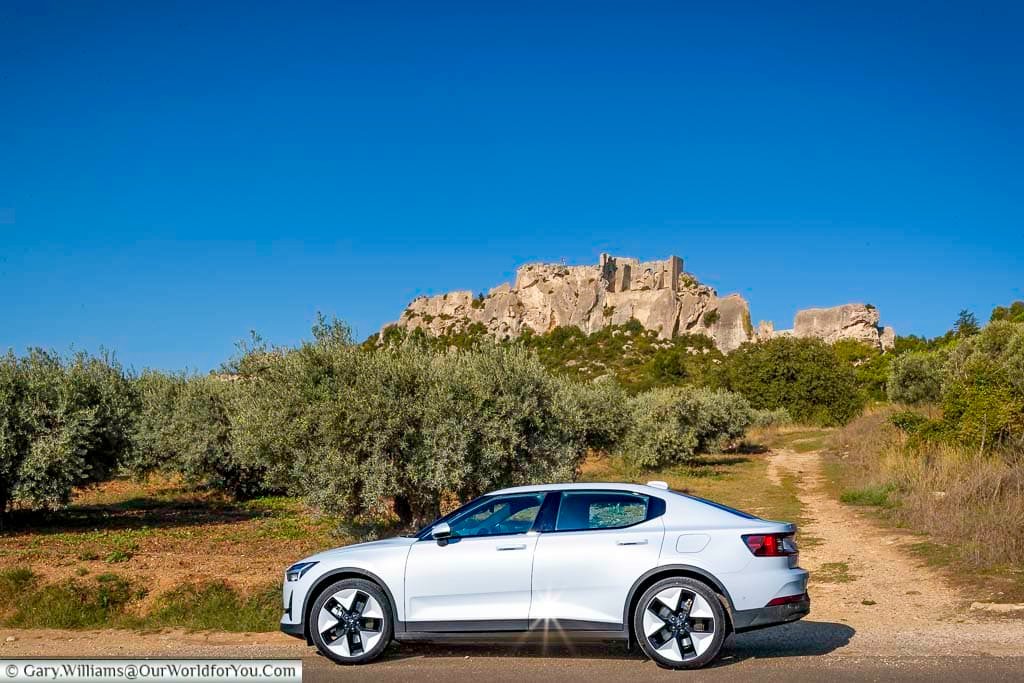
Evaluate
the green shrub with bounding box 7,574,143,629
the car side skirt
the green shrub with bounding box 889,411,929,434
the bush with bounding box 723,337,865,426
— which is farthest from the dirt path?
the bush with bounding box 723,337,865,426

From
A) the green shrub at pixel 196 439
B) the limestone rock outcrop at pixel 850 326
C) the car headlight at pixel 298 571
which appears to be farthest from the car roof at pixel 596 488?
the limestone rock outcrop at pixel 850 326

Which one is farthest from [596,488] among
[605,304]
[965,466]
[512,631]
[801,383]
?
[605,304]

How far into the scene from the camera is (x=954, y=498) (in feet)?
49.1

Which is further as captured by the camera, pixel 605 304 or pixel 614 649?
pixel 605 304

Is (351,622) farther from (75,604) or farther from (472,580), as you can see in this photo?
(75,604)

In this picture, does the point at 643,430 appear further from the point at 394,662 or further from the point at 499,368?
the point at 394,662

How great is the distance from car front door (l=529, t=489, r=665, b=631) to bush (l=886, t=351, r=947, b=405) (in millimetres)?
36308

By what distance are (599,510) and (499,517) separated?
0.91m

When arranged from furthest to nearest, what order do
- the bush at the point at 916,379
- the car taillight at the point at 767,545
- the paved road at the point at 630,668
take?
the bush at the point at 916,379
the car taillight at the point at 767,545
the paved road at the point at 630,668

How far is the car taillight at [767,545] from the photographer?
6.68 metres

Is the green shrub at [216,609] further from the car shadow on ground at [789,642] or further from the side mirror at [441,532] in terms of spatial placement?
the car shadow on ground at [789,642]

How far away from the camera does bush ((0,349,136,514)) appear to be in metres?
18.4

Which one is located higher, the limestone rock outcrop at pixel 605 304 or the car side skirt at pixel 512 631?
the limestone rock outcrop at pixel 605 304

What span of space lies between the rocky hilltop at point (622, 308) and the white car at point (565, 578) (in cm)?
9828
